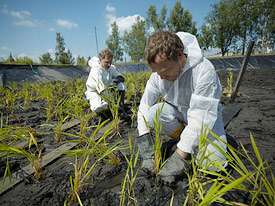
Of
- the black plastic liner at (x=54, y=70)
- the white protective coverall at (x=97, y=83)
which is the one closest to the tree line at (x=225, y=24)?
the black plastic liner at (x=54, y=70)

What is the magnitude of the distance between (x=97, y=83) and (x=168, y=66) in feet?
5.93

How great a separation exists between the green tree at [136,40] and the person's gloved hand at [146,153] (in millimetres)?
25201

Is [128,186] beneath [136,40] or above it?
beneath

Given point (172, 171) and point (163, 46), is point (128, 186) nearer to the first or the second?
point (172, 171)

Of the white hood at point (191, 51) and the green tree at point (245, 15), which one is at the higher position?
the green tree at point (245, 15)

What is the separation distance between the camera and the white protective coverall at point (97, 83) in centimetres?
242

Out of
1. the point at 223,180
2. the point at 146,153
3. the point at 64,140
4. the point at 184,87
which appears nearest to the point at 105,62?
the point at 64,140

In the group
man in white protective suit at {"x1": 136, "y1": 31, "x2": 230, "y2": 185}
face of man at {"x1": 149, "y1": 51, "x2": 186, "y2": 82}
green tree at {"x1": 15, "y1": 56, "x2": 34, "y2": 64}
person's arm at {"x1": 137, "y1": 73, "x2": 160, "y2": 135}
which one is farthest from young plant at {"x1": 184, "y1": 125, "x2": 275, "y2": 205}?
green tree at {"x1": 15, "y1": 56, "x2": 34, "y2": 64}

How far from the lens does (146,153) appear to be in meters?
1.20

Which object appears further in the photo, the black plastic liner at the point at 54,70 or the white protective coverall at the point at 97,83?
the black plastic liner at the point at 54,70

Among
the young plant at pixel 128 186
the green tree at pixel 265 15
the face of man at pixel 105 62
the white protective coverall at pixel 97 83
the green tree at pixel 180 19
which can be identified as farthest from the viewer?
the green tree at pixel 180 19

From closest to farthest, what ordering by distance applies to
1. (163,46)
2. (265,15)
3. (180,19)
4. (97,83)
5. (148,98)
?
(163,46)
(148,98)
(97,83)
(265,15)
(180,19)

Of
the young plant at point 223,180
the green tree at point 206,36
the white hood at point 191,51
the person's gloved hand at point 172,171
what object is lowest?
the person's gloved hand at point 172,171

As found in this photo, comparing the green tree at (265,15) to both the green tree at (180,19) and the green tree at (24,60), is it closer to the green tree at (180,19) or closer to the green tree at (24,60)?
the green tree at (180,19)
